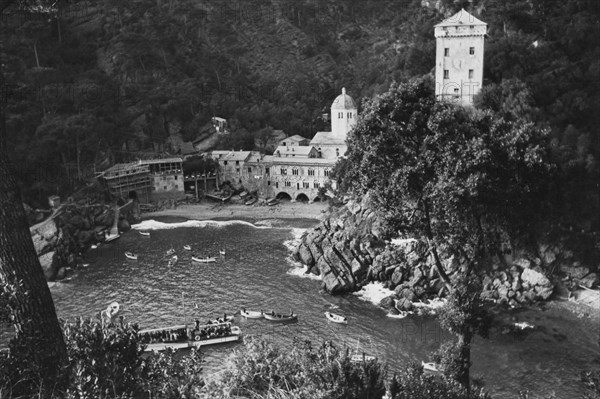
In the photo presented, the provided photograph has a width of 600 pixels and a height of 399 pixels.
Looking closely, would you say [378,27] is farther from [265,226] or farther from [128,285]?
[128,285]

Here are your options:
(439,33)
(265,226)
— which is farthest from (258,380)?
(265,226)

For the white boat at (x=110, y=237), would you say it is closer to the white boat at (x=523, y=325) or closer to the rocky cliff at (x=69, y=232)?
the rocky cliff at (x=69, y=232)

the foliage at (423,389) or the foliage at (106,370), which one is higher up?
the foliage at (106,370)

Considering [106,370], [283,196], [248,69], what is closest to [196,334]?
[106,370]

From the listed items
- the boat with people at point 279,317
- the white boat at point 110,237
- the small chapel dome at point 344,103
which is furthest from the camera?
the small chapel dome at point 344,103

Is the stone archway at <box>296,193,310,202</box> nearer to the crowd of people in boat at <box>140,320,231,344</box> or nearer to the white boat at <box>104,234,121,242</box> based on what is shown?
the white boat at <box>104,234,121,242</box>

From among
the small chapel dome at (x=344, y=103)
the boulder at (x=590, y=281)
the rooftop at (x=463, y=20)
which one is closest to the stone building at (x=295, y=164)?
the small chapel dome at (x=344, y=103)

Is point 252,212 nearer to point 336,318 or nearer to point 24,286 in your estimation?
point 336,318
